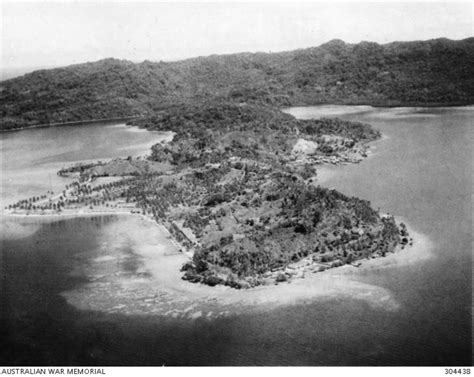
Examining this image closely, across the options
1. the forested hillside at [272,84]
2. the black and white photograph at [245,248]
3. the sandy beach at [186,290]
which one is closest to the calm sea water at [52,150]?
the black and white photograph at [245,248]

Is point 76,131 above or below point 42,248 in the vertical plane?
above

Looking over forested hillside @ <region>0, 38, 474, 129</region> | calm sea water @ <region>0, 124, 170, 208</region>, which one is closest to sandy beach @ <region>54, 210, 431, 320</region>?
calm sea water @ <region>0, 124, 170, 208</region>

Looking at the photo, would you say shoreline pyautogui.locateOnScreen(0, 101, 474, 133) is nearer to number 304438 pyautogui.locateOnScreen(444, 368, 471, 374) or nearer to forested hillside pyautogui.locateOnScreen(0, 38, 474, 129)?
forested hillside pyautogui.locateOnScreen(0, 38, 474, 129)

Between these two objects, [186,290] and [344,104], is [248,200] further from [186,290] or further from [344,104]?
[344,104]

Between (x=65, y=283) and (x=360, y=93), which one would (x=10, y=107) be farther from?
(x=65, y=283)

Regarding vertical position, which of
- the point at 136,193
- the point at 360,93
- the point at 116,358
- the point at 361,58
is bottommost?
the point at 116,358

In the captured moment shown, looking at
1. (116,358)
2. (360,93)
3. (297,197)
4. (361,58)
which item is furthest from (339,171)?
(361,58)
